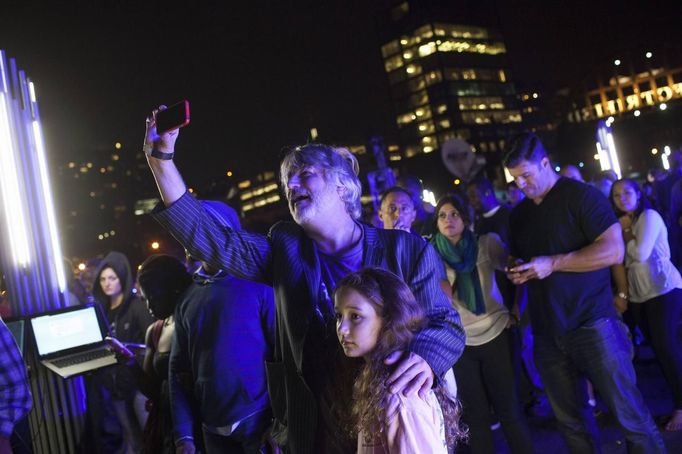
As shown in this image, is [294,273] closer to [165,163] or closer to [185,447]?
[165,163]

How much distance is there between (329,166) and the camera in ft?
7.34

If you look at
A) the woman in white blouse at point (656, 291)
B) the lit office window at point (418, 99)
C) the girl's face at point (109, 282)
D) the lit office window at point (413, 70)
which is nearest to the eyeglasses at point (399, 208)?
the woman in white blouse at point (656, 291)

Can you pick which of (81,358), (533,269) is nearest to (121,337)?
(81,358)

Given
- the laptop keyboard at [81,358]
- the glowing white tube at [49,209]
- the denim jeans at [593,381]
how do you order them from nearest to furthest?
1. the denim jeans at [593,381]
2. the laptop keyboard at [81,358]
3. the glowing white tube at [49,209]

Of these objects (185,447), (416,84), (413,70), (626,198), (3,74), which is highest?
(413,70)

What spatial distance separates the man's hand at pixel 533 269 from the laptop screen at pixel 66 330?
3877 mm

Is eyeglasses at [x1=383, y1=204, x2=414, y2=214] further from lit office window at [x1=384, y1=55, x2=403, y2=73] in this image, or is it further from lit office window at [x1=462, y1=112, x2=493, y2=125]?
lit office window at [x1=384, y1=55, x2=403, y2=73]

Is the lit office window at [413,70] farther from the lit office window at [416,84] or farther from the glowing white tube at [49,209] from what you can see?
the glowing white tube at [49,209]

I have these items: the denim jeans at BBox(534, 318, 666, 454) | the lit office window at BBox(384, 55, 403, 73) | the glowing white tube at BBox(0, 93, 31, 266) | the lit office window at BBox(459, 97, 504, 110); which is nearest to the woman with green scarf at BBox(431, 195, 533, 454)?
the denim jeans at BBox(534, 318, 666, 454)

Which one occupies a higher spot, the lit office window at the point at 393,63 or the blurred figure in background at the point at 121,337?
the lit office window at the point at 393,63

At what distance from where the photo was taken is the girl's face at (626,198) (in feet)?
17.7

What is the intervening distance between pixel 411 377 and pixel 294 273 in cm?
66

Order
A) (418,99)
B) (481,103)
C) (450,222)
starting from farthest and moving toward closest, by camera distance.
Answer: (481,103)
(418,99)
(450,222)

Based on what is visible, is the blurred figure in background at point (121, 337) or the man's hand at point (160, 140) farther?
the blurred figure in background at point (121, 337)
